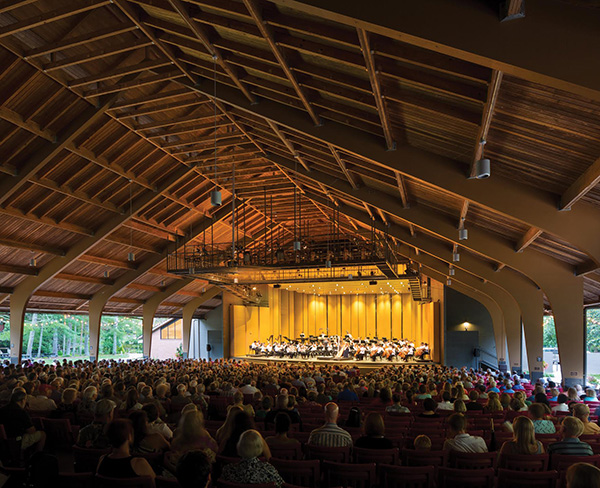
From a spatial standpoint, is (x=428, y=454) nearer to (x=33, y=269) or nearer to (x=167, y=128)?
(x=167, y=128)

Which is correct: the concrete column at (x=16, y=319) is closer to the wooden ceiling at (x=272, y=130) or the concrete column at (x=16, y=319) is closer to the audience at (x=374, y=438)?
the wooden ceiling at (x=272, y=130)

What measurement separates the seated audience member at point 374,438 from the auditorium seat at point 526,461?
3.93 ft

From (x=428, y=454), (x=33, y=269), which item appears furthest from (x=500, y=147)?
(x=33, y=269)

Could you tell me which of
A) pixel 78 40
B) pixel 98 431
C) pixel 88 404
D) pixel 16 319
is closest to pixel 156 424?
pixel 98 431

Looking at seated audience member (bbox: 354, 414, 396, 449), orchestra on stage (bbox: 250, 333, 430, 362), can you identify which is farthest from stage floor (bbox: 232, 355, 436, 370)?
seated audience member (bbox: 354, 414, 396, 449)

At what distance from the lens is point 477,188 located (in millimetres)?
11484

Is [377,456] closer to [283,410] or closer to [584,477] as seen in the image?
[283,410]

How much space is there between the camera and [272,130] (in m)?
17.3

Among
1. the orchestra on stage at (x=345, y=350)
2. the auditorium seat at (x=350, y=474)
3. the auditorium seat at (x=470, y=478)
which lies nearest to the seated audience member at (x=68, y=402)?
the auditorium seat at (x=350, y=474)

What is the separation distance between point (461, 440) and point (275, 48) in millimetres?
6962

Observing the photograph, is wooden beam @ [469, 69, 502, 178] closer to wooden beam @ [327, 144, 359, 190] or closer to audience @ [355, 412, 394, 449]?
audience @ [355, 412, 394, 449]

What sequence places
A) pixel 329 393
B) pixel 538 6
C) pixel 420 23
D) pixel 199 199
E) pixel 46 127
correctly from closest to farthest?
pixel 538 6, pixel 420 23, pixel 329 393, pixel 46 127, pixel 199 199

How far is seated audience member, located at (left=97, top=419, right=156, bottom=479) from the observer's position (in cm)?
430

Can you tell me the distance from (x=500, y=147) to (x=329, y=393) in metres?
6.77
